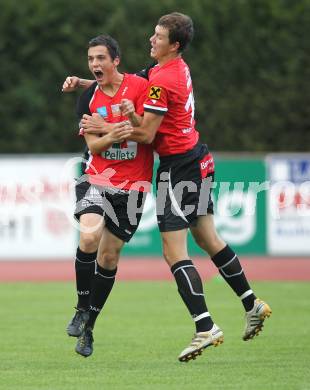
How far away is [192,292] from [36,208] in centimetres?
1044

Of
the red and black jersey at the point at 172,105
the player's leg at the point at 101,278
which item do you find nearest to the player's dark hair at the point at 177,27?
the red and black jersey at the point at 172,105

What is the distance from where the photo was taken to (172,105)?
813 centimetres

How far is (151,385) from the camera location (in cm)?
707

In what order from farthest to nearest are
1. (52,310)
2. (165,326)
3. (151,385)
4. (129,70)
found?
(129,70)
(52,310)
(165,326)
(151,385)

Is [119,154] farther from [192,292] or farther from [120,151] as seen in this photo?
[192,292]

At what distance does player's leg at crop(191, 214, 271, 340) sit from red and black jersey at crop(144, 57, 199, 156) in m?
0.64

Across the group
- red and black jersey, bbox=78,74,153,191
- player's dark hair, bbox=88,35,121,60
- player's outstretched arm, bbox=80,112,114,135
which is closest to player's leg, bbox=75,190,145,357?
red and black jersey, bbox=78,74,153,191

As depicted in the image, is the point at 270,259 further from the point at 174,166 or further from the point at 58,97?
the point at 174,166

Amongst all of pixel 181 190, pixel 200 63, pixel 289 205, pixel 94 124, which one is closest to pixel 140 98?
pixel 94 124

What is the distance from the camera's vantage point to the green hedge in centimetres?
2097

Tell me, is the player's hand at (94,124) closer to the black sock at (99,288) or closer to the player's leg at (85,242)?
the player's leg at (85,242)

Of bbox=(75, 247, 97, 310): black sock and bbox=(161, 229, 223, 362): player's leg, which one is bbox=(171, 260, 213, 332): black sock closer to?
bbox=(161, 229, 223, 362): player's leg

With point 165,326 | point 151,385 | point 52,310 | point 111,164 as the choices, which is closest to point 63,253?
point 52,310

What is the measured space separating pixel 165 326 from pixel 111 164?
8.91 feet
